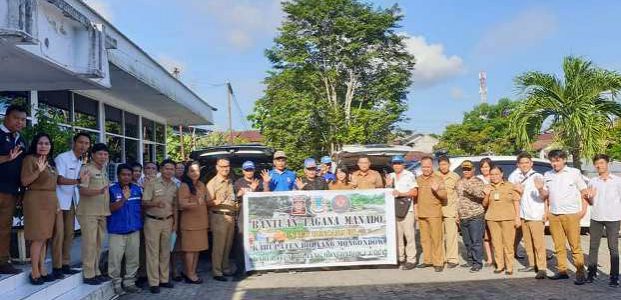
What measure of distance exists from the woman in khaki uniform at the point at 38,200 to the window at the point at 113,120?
9.06 metres

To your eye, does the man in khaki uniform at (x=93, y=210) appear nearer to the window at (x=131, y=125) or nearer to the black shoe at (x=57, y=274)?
the black shoe at (x=57, y=274)

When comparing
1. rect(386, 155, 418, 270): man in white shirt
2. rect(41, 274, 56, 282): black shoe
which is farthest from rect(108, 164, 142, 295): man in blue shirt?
rect(386, 155, 418, 270): man in white shirt

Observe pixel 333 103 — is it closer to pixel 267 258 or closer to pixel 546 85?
pixel 546 85

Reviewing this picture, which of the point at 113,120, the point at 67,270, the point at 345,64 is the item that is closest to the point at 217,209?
the point at 67,270

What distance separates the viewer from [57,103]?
12148mm

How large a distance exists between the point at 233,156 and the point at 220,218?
1.39 meters

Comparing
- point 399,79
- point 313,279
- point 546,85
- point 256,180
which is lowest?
point 313,279

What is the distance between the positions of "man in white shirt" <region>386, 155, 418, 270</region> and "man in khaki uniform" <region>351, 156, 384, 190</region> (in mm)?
344

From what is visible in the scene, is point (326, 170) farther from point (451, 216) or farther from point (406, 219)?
point (451, 216)

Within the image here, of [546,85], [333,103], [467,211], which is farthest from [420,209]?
[333,103]

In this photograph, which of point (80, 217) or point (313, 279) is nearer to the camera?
point (80, 217)

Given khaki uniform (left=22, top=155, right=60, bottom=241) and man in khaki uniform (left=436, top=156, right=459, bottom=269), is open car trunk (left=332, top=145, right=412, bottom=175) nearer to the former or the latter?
man in khaki uniform (left=436, top=156, right=459, bottom=269)

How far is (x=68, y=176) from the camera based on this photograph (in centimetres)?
695

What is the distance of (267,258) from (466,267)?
3.11 m
